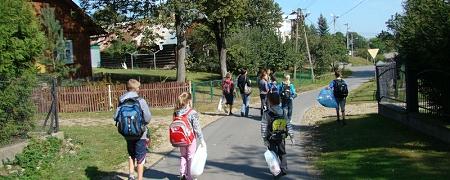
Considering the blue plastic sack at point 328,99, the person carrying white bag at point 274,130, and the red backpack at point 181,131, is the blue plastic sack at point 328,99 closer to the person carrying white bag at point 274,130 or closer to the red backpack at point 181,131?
the person carrying white bag at point 274,130

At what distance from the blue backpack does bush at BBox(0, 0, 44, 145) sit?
3.50 metres

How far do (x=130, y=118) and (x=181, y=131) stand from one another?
722 millimetres

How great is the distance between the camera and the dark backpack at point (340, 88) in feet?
50.8

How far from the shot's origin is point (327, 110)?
21.7 m

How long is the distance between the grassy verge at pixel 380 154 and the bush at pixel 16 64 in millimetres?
5636

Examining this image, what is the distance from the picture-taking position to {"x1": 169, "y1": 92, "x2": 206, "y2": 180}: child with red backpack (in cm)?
829

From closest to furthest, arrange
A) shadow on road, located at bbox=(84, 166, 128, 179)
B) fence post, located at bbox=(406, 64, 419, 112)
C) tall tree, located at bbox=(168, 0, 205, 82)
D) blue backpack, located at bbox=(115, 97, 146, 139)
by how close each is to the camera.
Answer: blue backpack, located at bbox=(115, 97, 146, 139) → shadow on road, located at bbox=(84, 166, 128, 179) → fence post, located at bbox=(406, 64, 419, 112) → tall tree, located at bbox=(168, 0, 205, 82)

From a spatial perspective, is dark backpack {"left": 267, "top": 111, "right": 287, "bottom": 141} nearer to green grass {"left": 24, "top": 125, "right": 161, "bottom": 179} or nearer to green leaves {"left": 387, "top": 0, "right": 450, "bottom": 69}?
green grass {"left": 24, "top": 125, "right": 161, "bottom": 179}

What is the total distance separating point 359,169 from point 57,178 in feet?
15.4

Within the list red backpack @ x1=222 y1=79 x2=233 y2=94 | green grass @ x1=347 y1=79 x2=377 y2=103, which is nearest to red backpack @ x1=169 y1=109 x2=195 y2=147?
red backpack @ x1=222 y1=79 x2=233 y2=94

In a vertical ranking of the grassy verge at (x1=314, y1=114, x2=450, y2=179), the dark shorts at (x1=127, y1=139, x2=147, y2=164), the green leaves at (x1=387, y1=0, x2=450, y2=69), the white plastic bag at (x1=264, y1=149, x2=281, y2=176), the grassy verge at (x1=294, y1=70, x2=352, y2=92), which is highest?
the green leaves at (x1=387, y1=0, x2=450, y2=69)

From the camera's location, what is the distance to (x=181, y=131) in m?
8.28

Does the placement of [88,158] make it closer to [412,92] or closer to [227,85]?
[412,92]

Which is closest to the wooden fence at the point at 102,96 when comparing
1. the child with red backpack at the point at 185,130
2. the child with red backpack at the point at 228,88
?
the child with red backpack at the point at 228,88
